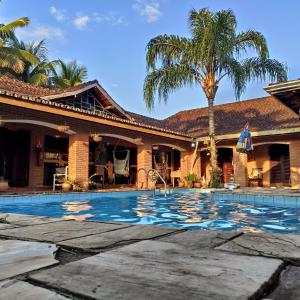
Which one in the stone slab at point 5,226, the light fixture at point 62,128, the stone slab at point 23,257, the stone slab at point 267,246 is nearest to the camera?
the stone slab at point 23,257

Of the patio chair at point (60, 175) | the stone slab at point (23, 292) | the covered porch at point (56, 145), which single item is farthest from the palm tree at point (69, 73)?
the stone slab at point (23, 292)

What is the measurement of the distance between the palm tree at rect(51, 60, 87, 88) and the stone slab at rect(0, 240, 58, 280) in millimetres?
28230

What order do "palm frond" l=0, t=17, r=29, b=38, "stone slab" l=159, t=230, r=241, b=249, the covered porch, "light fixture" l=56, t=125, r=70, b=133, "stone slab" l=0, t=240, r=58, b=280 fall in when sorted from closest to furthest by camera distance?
1. "stone slab" l=0, t=240, r=58, b=280
2. "stone slab" l=159, t=230, r=241, b=249
3. "light fixture" l=56, t=125, r=70, b=133
4. the covered porch
5. "palm frond" l=0, t=17, r=29, b=38

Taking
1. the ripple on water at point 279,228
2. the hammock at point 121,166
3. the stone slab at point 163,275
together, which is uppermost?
the hammock at point 121,166

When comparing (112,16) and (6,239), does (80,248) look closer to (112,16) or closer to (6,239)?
(6,239)

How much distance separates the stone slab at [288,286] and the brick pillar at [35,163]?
1327cm

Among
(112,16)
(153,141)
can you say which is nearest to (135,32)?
(112,16)

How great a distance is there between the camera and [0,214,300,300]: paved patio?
165 centimetres

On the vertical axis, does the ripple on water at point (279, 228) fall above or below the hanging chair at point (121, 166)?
below

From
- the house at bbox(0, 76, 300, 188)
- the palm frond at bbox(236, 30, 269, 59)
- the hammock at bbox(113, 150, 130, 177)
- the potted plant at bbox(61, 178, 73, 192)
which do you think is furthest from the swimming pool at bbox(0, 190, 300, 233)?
the palm frond at bbox(236, 30, 269, 59)

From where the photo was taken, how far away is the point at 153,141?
1719 centimetres

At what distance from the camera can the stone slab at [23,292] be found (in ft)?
5.26

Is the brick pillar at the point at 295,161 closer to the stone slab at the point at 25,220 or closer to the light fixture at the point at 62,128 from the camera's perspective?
the light fixture at the point at 62,128

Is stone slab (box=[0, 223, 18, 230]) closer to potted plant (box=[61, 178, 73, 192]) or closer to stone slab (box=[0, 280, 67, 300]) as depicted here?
stone slab (box=[0, 280, 67, 300])
